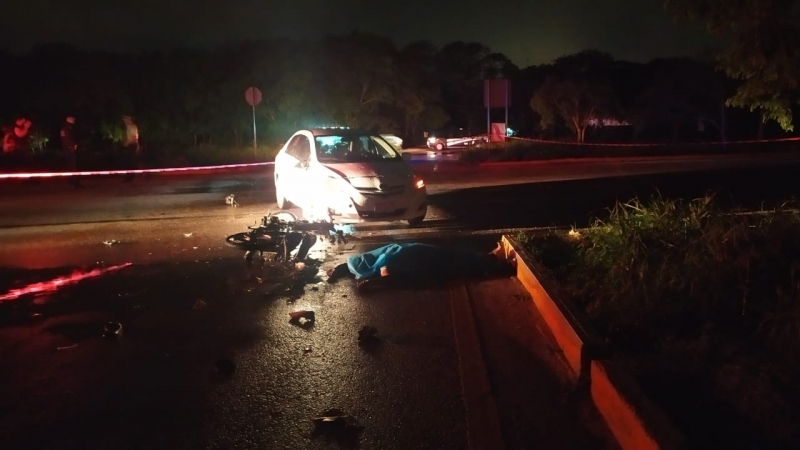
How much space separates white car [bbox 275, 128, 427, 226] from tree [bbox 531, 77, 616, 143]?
1390 inches

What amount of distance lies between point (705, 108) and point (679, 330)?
167 feet

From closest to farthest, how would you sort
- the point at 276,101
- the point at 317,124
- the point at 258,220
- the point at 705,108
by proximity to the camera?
the point at 258,220 → the point at 276,101 → the point at 317,124 → the point at 705,108

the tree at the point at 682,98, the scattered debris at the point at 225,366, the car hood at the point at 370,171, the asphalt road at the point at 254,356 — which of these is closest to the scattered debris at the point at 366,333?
the asphalt road at the point at 254,356

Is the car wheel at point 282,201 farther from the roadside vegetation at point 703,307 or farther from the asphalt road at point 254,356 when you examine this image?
the roadside vegetation at point 703,307

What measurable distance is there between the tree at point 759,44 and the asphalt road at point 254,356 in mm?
3823

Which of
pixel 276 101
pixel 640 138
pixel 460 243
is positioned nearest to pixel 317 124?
pixel 276 101

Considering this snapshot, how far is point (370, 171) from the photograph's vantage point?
12.4 meters

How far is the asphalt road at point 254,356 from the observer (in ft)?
16.1

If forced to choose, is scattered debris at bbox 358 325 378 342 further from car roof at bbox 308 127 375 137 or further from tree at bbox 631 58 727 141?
tree at bbox 631 58 727 141

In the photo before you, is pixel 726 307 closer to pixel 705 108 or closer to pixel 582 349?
pixel 582 349

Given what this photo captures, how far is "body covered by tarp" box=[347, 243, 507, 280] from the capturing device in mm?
8953

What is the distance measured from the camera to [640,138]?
191 feet

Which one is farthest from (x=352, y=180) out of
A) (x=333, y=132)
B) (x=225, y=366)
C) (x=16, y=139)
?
(x=16, y=139)

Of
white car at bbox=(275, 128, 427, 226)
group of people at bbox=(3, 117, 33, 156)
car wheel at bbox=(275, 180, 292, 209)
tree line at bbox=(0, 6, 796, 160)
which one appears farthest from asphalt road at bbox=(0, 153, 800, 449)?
tree line at bbox=(0, 6, 796, 160)
